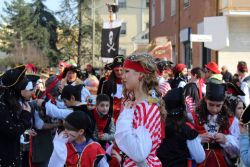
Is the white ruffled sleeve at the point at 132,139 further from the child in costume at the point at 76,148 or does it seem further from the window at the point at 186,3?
the window at the point at 186,3

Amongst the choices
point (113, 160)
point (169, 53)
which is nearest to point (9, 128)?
point (113, 160)

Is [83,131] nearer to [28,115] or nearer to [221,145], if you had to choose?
[28,115]

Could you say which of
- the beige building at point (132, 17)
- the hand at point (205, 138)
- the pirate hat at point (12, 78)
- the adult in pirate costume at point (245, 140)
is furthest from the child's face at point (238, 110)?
the beige building at point (132, 17)

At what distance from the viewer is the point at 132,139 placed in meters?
3.77

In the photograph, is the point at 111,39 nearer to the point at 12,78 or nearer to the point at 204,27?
the point at 204,27

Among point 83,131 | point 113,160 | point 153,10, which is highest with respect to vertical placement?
point 153,10

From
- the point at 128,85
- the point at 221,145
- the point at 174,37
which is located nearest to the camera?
the point at 128,85

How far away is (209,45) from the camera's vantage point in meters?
16.6

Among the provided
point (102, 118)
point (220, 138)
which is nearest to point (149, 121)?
point (220, 138)

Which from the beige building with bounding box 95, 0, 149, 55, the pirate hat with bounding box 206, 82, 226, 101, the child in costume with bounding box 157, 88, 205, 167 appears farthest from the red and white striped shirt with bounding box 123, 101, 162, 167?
the beige building with bounding box 95, 0, 149, 55

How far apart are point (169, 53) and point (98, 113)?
27.1 feet

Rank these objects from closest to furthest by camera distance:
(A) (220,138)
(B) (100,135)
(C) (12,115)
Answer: (A) (220,138), (C) (12,115), (B) (100,135)

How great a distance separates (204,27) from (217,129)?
39.3 feet

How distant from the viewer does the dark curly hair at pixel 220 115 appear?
5680 mm
